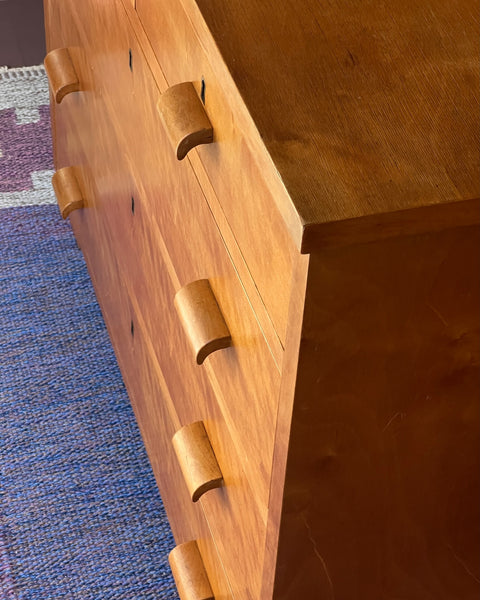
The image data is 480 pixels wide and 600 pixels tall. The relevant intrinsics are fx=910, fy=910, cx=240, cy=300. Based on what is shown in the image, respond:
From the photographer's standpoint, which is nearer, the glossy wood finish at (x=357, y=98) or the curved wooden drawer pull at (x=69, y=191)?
the glossy wood finish at (x=357, y=98)

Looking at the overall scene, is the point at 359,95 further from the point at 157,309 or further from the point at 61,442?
the point at 61,442

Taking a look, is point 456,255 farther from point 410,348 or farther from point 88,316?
point 88,316

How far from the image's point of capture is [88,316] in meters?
1.58

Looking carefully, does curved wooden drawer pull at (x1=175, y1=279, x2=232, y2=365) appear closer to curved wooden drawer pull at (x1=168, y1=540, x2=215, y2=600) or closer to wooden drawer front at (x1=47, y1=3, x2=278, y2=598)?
wooden drawer front at (x1=47, y1=3, x2=278, y2=598)

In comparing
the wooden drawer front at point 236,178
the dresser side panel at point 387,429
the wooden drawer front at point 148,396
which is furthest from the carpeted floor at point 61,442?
the wooden drawer front at point 236,178

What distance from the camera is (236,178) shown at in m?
0.68

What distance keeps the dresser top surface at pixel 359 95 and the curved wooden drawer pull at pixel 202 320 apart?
254 mm

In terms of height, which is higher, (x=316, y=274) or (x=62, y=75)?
(x=62, y=75)

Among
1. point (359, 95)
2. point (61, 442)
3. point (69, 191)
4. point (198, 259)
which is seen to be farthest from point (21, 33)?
point (359, 95)

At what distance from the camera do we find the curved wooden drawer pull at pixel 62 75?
4.07 ft

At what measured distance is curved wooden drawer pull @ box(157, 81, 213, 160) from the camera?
2.31 ft

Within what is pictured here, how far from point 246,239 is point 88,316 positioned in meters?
0.94

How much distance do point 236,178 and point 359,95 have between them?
14 cm

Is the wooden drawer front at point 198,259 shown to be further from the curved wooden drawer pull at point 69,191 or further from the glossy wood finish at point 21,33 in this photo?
the glossy wood finish at point 21,33
